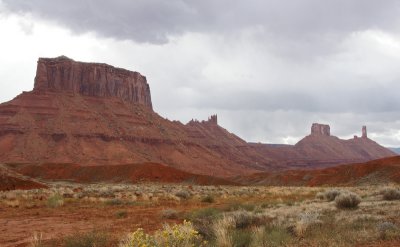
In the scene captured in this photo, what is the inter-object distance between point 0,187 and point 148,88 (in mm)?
130084

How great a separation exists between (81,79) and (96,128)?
2593 centimetres

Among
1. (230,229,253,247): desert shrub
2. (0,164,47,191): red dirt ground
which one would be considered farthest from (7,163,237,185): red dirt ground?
(230,229,253,247): desert shrub

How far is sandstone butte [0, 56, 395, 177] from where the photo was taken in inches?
4417

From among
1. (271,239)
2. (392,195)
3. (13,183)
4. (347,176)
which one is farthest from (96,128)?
(271,239)

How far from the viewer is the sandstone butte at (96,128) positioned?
368ft

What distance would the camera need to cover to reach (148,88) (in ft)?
556

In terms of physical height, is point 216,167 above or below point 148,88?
below

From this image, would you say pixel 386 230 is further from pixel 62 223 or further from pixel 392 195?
pixel 62 223

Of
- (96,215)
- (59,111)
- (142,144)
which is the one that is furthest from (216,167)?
(96,215)

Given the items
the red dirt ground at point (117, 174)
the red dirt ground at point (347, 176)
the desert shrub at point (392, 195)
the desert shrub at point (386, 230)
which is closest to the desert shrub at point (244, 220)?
the desert shrub at point (386, 230)

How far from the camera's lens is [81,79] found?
140875mm

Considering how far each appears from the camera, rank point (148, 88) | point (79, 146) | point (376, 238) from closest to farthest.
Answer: point (376, 238), point (79, 146), point (148, 88)

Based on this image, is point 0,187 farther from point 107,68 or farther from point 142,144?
point 107,68

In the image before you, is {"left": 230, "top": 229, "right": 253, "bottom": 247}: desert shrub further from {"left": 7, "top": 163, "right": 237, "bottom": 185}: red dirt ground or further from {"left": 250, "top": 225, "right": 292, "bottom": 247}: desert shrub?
{"left": 7, "top": 163, "right": 237, "bottom": 185}: red dirt ground
